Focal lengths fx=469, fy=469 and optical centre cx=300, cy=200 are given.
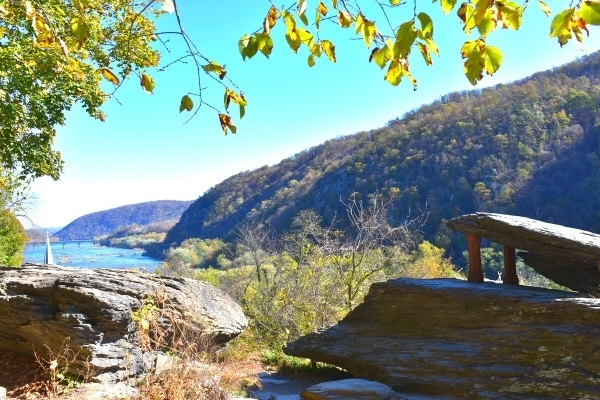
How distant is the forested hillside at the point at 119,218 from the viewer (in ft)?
273

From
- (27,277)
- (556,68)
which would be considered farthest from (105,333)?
(556,68)

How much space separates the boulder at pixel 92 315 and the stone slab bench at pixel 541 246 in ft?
16.1

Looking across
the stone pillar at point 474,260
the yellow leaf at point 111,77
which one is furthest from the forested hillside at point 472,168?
the yellow leaf at point 111,77

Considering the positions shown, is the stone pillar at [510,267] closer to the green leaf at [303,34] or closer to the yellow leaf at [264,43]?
the green leaf at [303,34]

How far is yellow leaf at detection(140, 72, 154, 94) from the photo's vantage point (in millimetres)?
2197

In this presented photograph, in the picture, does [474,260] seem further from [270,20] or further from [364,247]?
[270,20]

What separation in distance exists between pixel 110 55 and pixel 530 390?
377 inches

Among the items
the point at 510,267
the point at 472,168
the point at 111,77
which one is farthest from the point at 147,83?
the point at 472,168

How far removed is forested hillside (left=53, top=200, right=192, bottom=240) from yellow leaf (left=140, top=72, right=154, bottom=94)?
3322 inches

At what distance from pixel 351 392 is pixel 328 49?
5969mm

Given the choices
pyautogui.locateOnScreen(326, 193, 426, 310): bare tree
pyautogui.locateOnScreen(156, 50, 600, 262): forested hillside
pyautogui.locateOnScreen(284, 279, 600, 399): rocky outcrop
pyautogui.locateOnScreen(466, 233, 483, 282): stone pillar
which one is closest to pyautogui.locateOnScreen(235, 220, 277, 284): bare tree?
pyautogui.locateOnScreen(326, 193, 426, 310): bare tree

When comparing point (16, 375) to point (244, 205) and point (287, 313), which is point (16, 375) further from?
point (244, 205)

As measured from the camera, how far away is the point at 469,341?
7574 mm

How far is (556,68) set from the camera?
70125 millimetres
